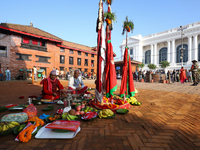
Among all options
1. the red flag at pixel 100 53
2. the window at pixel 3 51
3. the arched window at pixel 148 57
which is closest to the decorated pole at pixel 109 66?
the red flag at pixel 100 53

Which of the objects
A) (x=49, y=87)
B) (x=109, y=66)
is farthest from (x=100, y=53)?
(x=49, y=87)

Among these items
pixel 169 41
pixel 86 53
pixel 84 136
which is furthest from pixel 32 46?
pixel 169 41

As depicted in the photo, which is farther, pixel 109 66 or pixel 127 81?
pixel 127 81

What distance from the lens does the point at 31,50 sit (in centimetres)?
1816

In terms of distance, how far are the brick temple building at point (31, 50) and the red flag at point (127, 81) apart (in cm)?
1853

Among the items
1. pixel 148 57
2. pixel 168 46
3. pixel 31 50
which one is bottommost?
pixel 31 50

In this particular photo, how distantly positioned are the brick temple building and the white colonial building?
28362 millimetres

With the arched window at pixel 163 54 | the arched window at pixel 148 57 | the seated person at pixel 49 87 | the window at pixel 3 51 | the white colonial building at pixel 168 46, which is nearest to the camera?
the seated person at pixel 49 87

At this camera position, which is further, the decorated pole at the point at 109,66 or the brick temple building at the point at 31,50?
the brick temple building at the point at 31,50

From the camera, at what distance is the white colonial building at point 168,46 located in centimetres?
3136

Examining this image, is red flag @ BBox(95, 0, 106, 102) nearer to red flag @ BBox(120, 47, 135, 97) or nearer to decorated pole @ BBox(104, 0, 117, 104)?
decorated pole @ BBox(104, 0, 117, 104)

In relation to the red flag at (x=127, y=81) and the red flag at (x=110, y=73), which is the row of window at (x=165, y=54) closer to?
the red flag at (x=127, y=81)

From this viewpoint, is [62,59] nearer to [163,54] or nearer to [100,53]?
[100,53]

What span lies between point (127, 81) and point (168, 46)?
40.9 m
